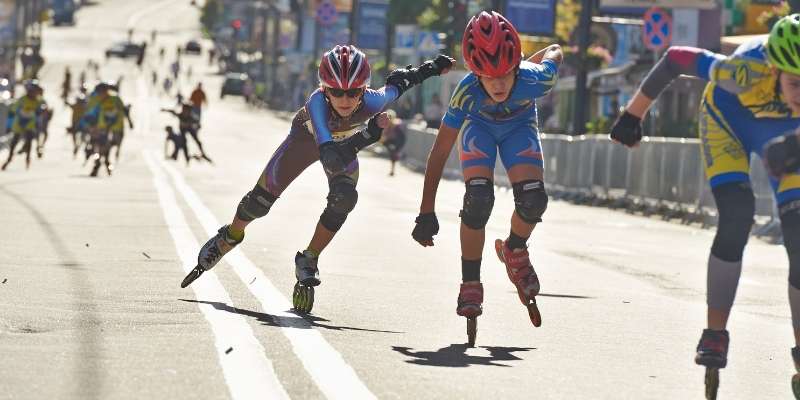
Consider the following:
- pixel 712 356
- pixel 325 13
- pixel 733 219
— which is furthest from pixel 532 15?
pixel 712 356

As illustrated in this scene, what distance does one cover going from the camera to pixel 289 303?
11.2 metres

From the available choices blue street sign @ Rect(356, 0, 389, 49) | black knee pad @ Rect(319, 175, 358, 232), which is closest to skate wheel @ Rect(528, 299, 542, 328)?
black knee pad @ Rect(319, 175, 358, 232)

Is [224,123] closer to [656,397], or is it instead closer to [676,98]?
[676,98]

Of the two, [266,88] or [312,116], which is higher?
[312,116]

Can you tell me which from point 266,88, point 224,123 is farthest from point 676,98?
point 266,88

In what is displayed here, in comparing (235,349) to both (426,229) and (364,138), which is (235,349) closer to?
(426,229)

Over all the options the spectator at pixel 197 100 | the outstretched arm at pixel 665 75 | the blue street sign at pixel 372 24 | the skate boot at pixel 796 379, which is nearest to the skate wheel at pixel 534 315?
the outstretched arm at pixel 665 75

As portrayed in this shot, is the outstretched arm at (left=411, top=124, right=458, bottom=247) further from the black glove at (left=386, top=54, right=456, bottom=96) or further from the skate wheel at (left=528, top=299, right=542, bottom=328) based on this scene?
the black glove at (left=386, top=54, right=456, bottom=96)

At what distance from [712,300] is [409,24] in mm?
79731

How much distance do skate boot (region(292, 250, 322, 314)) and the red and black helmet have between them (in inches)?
39.1

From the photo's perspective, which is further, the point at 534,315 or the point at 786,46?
the point at 534,315

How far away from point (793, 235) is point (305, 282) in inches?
147

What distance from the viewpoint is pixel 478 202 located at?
9930 mm

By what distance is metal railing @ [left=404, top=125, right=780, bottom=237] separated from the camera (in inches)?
1037
